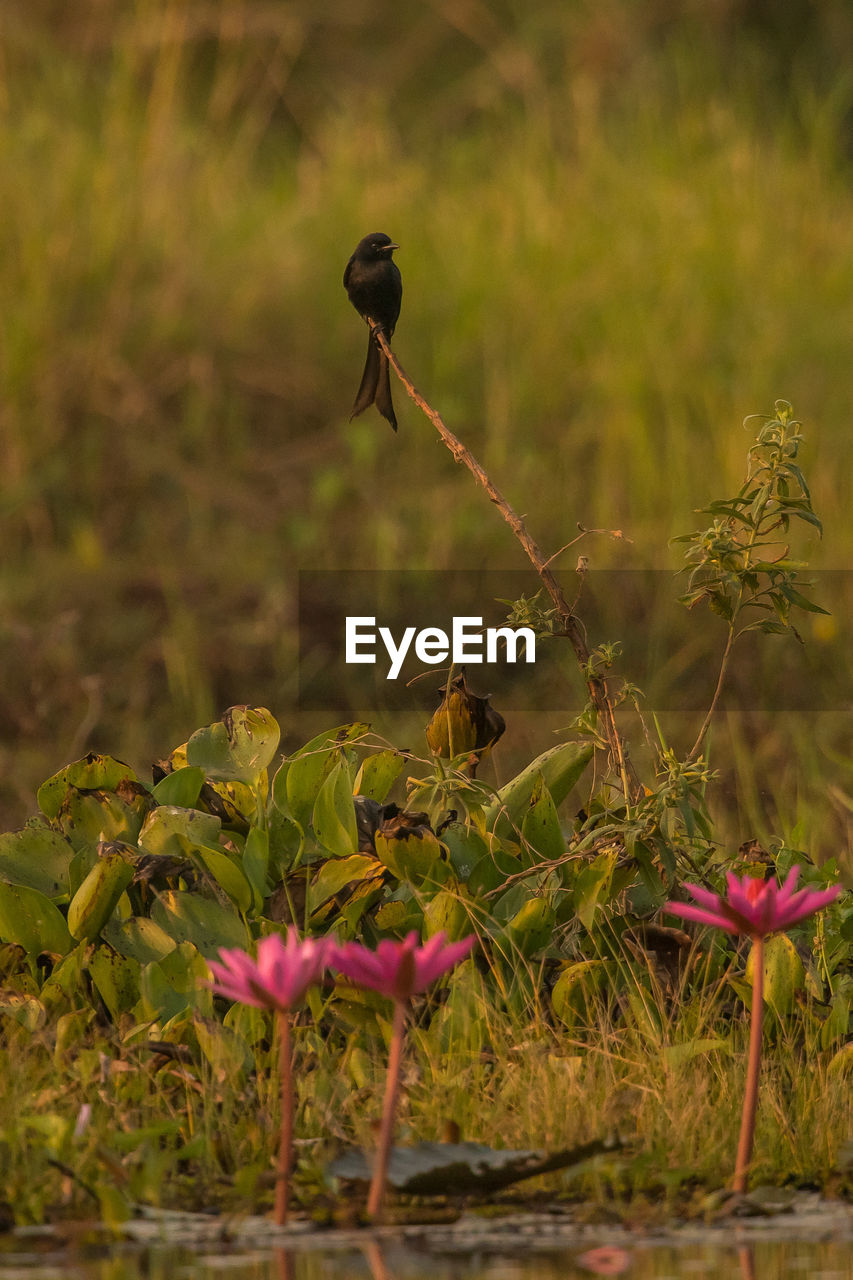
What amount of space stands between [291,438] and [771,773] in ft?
9.96

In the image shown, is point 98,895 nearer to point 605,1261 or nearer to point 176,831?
point 176,831

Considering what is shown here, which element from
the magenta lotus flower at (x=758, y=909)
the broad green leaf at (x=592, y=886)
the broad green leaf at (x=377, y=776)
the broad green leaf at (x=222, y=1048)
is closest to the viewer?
the magenta lotus flower at (x=758, y=909)

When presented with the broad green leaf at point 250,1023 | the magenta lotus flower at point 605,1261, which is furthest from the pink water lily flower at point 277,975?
the broad green leaf at point 250,1023

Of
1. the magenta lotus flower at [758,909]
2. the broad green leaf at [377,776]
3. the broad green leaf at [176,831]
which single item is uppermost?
Answer: the broad green leaf at [377,776]

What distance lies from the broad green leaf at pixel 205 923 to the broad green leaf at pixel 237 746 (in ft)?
0.89

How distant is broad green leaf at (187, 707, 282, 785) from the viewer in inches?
108

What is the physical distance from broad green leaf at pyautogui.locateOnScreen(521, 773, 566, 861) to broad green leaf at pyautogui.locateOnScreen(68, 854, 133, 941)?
59cm

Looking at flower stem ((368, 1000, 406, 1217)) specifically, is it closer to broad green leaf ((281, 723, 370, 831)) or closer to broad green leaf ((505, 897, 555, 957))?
broad green leaf ((505, 897, 555, 957))

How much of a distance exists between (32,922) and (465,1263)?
0.97 m

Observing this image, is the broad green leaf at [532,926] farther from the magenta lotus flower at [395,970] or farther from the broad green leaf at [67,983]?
the magenta lotus flower at [395,970]

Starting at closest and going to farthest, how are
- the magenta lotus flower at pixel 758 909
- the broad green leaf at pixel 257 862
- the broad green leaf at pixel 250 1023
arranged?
the magenta lotus flower at pixel 758 909, the broad green leaf at pixel 250 1023, the broad green leaf at pixel 257 862

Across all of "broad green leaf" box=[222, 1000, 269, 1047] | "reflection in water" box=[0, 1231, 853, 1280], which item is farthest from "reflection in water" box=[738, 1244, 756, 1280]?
"broad green leaf" box=[222, 1000, 269, 1047]

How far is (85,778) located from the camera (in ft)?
9.18

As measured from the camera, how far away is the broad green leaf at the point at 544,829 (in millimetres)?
2662
